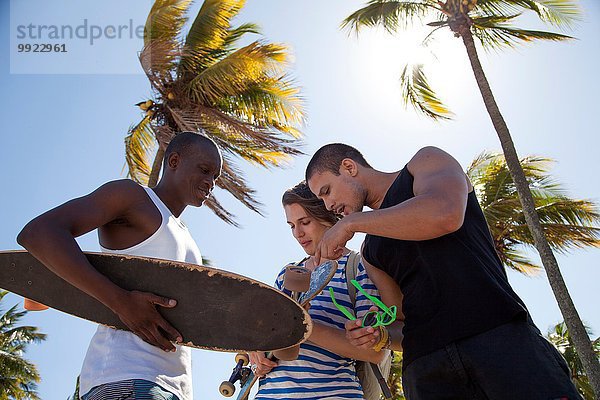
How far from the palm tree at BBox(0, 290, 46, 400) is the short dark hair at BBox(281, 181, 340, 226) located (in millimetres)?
27435

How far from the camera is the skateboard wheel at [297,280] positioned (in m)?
2.82

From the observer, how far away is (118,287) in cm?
229

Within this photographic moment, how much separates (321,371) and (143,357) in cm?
94

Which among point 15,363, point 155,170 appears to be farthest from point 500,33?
point 15,363

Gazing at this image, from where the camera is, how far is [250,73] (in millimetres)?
13219

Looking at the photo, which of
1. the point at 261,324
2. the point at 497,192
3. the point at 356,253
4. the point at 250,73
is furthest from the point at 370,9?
the point at 261,324

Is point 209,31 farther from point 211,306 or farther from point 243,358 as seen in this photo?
point 211,306

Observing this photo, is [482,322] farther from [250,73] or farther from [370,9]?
[370,9]

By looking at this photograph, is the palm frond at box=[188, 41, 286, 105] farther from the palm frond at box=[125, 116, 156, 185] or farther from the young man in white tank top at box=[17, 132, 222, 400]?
the young man in white tank top at box=[17, 132, 222, 400]

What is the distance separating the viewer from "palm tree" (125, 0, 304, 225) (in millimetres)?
12953

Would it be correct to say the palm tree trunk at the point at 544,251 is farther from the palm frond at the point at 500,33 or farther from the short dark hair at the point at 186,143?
the short dark hair at the point at 186,143

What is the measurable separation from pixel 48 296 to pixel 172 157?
95 cm

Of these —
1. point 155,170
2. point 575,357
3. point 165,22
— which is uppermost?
point 165,22

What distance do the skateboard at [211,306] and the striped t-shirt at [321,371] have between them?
46cm
